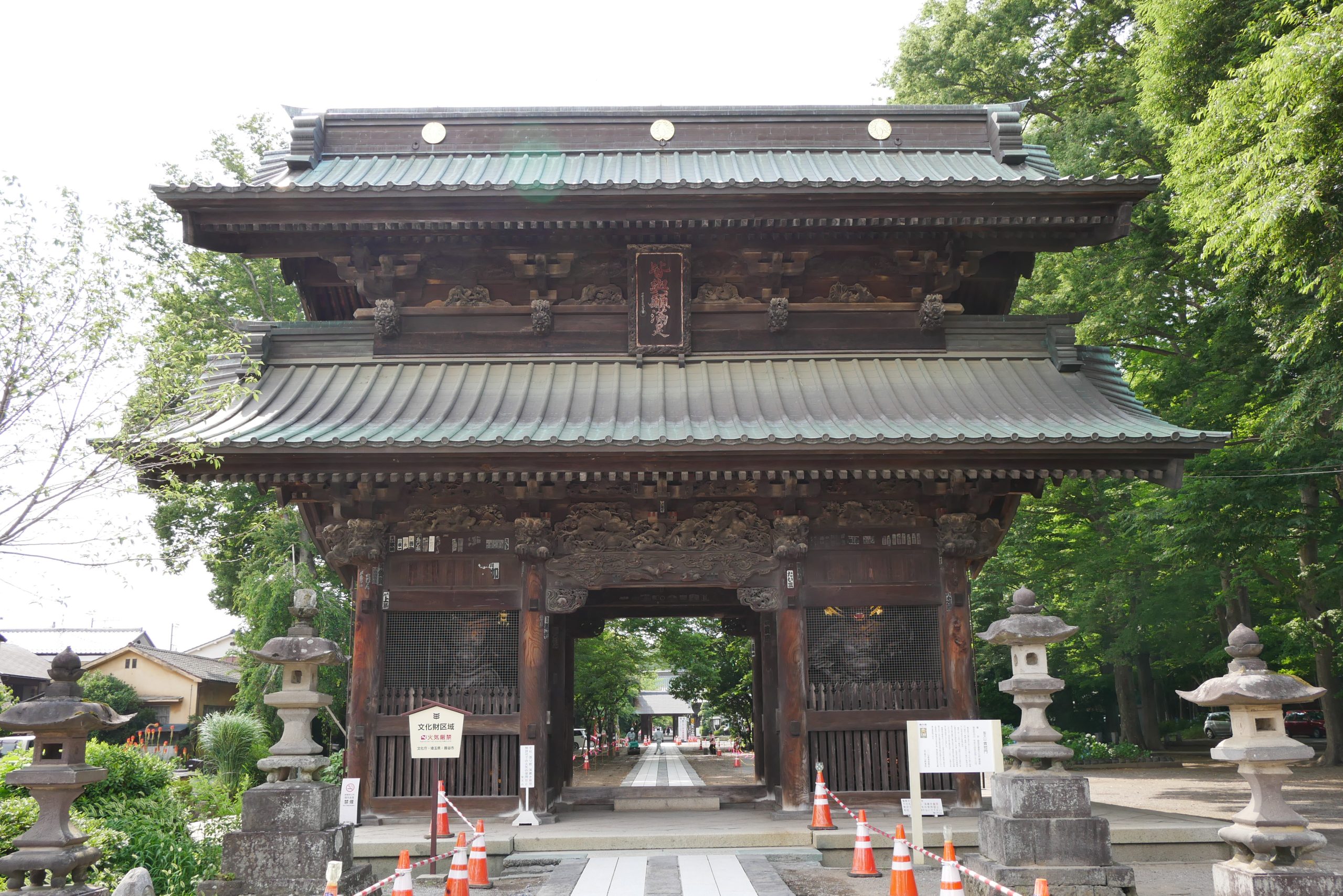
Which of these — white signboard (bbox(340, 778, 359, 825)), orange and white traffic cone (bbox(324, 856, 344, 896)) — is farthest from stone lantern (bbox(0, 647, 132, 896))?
white signboard (bbox(340, 778, 359, 825))

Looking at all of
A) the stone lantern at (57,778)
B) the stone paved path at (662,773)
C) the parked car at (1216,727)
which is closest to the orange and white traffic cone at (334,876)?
the stone lantern at (57,778)

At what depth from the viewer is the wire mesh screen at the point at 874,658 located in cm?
1135

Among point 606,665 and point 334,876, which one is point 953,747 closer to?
point 334,876

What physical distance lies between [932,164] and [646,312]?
16.8 feet

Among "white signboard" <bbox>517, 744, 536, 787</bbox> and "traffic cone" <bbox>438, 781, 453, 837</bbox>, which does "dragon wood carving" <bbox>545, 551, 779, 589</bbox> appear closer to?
"white signboard" <bbox>517, 744, 536, 787</bbox>

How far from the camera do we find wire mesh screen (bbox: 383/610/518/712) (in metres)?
11.3

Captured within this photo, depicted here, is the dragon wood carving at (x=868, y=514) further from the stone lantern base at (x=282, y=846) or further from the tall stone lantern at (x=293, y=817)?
the stone lantern base at (x=282, y=846)

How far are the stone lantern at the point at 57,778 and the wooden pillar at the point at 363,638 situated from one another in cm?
409

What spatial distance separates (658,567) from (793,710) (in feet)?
7.91

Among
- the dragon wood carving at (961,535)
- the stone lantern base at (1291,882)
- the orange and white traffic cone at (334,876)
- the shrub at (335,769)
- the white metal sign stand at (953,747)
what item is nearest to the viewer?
the orange and white traffic cone at (334,876)

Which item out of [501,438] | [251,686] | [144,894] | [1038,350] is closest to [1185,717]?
[1038,350]

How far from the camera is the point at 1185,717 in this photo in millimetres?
42875

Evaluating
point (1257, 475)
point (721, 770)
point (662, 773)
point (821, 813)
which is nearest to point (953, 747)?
point (821, 813)

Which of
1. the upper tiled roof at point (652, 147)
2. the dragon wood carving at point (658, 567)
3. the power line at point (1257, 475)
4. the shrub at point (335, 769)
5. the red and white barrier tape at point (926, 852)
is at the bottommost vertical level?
the shrub at point (335, 769)
